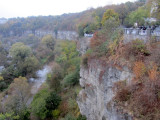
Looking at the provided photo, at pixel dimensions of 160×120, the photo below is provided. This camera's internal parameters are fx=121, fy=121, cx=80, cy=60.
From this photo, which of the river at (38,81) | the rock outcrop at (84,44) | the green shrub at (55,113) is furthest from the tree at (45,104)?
the rock outcrop at (84,44)

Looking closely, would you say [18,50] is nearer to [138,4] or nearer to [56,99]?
[56,99]

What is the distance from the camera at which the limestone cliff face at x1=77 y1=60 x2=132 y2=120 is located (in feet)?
26.5

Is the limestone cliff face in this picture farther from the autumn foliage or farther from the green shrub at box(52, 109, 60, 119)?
the green shrub at box(52, 109, 60, 119)

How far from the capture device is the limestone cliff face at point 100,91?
8078 mm

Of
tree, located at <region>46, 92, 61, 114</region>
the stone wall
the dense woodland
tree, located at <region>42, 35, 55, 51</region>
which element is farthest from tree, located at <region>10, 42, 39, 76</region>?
the stone wall

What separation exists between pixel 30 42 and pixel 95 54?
3917 centimetres

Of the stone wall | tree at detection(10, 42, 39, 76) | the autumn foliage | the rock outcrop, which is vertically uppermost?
the stone wall

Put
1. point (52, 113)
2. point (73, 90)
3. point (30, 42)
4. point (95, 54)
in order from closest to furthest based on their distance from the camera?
point (95, 54)
point (52, 113)
point (73, 90)
point (30, 42)

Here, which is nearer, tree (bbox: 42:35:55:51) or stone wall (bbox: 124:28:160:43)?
stone wall (bbox: 124:28:160:43)

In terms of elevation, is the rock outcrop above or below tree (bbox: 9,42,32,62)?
above

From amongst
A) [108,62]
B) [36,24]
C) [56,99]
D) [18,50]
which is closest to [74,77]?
[56,99]

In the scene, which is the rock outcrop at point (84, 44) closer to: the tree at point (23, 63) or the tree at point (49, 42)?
the tree at point (23, 63)

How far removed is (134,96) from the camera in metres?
6.90

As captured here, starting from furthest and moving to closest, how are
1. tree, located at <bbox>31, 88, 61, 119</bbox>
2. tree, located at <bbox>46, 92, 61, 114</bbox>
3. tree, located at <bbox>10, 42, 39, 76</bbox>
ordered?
tree, located at <bbox>10, 42, 39, 76</bbox> → tree, located at <bbox>46, 92, 61, 114</bbox> → tree, located at <bbox>31, 88, 61, 119</bbox>
